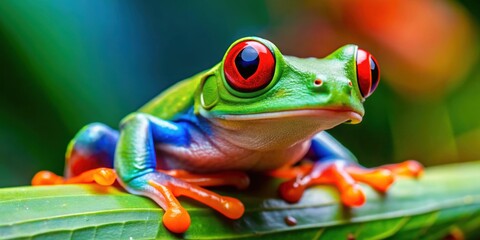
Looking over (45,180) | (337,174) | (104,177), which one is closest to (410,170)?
(337,174)

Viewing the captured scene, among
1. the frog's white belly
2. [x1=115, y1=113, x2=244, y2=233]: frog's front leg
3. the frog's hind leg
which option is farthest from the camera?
the frog's hind leg

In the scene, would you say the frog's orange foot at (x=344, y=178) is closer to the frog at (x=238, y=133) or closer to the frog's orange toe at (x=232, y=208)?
the frog at (x=238, y=133)

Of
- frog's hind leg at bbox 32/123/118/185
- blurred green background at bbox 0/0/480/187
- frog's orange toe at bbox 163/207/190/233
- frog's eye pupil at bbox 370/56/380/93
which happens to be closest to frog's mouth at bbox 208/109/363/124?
frog's eye pupil at bbox 370/56/380/93

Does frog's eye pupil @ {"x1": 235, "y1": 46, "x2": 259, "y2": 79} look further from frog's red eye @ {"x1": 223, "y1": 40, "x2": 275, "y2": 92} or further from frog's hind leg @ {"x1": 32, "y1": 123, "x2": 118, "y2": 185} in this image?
frog's hind leg @ {"x1": 32, "y1": 123, "x2": 118, "y2": 185}

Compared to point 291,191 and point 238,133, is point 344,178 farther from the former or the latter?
point 238,133

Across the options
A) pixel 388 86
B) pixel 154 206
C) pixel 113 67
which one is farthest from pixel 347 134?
pixel 154 206

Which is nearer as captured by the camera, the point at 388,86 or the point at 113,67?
the point at 113,67

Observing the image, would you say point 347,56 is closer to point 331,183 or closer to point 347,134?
point 331,183
